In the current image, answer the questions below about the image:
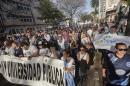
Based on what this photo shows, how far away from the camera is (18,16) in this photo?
80.6 metres

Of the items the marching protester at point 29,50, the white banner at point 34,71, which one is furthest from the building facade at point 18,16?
the white banner at point 34,71

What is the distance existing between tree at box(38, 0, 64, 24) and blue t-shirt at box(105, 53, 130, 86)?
73.0m

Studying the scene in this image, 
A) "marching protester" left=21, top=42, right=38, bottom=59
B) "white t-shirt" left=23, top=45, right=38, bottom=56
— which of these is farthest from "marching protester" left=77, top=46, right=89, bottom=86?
"white t-shirt" left=23, top=45, right=38, bottom=56

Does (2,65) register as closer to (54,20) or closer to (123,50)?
(123,50)

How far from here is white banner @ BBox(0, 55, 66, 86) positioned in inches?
403

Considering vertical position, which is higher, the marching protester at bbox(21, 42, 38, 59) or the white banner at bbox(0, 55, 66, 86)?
the marching protester at bbox(21, 42, 38, 59)

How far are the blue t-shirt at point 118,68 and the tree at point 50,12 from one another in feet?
240

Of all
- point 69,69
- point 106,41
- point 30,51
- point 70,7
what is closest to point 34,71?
point 69,69

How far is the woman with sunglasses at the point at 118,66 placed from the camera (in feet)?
23.2

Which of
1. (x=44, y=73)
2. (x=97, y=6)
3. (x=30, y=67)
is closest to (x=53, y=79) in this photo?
(x=44, y=73)

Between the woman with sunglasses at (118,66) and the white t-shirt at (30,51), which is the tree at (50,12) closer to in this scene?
the white t-shirt at (30,51)

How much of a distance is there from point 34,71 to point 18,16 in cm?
7034

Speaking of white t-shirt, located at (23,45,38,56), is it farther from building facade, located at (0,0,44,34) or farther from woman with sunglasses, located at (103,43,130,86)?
building facade, located at (0,0,44,34)

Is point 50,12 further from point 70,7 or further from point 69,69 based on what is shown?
point 69,69
